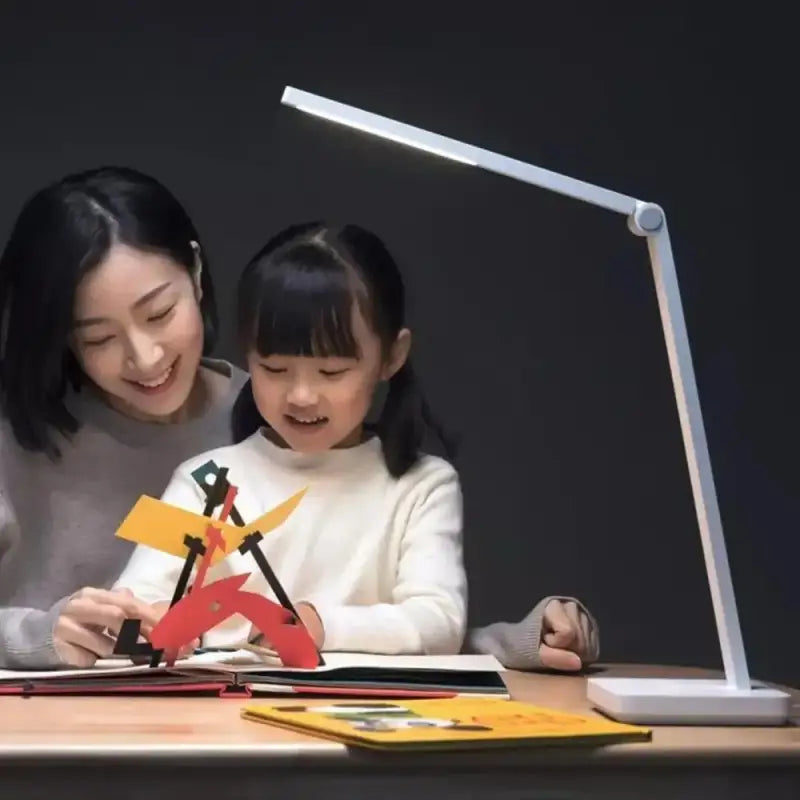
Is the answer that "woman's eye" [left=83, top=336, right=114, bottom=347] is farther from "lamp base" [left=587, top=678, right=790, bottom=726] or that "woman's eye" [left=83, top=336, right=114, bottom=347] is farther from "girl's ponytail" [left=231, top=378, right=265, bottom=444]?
"lamp base" [left=587, top=678, right=790, bottom=726]

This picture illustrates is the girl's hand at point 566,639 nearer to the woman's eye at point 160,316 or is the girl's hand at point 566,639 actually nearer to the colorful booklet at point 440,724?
the colorful booklet at point 440,724

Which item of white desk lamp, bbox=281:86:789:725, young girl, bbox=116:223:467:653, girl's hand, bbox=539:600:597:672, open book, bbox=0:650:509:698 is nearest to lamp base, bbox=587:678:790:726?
white desk lamp, bbox=281:86:789:725

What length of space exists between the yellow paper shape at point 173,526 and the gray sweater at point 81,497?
29 cm

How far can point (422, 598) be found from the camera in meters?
1.45

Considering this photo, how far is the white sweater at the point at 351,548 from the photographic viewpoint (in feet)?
4.65

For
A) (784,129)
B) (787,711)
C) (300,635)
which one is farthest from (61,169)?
(787,711)

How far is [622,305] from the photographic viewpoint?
1704 mm

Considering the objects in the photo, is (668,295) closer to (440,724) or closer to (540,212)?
(440,724)

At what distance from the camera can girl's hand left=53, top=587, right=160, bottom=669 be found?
4.16 ft

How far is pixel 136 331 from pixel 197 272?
0.12m

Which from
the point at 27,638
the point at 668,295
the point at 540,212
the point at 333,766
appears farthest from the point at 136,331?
the point at 333,766

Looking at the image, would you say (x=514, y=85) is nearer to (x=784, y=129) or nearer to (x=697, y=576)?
(x=784, y=129)

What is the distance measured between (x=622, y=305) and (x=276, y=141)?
49 cm

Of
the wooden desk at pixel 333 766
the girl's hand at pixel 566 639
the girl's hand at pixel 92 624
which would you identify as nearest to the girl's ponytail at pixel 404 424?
the girl's hand at pixel 566 639
